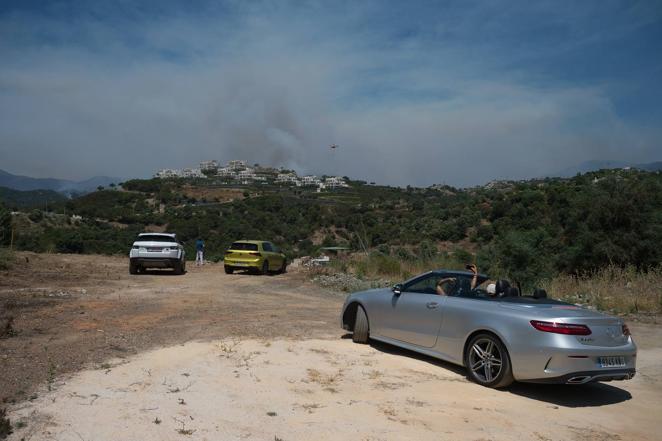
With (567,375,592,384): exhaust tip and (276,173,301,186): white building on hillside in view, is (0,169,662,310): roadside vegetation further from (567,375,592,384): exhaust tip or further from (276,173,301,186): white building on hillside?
(567,375,592,384): exhaust tip

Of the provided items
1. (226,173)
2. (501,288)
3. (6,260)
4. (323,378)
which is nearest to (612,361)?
(501,288)

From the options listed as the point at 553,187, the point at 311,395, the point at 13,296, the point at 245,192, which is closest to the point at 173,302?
the point at 13,296

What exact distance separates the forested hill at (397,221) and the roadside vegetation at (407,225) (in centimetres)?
8

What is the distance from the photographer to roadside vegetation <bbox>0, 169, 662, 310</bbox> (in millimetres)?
23797

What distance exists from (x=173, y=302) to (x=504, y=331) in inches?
377

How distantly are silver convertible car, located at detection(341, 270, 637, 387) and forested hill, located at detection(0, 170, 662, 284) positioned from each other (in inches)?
461

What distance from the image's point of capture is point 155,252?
73.4 ft

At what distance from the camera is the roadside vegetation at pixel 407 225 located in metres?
23.8

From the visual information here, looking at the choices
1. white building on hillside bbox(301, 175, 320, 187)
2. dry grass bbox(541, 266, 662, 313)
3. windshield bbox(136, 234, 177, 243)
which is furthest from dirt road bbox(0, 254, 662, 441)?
white building on hillside bbox(301, 175, 320, 187)

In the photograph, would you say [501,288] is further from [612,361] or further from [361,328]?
[361,328]

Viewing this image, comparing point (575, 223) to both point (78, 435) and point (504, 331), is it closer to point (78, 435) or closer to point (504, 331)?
point (504, 331)

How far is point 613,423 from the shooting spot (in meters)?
6.07

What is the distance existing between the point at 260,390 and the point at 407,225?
44.2 m

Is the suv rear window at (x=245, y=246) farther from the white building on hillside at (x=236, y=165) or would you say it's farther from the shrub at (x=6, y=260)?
the white building on hillside at (x=236, y=165)
